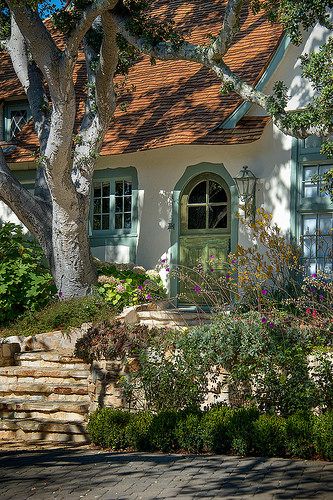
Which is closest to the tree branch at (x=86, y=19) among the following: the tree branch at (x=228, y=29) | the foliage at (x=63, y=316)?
the tree branch at (x=228, y=29)

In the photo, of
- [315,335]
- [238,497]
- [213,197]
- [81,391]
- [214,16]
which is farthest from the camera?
[214,16]

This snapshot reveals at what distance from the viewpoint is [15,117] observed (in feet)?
66.1

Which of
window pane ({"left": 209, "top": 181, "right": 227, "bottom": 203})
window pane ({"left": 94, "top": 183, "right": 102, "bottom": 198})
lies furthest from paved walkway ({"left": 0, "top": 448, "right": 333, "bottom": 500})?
window pane ({"left": 94, "top": 183, "right": 102, "bottom": 198})

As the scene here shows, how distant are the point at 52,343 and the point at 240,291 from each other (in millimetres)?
3351

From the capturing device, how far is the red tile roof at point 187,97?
16.0m

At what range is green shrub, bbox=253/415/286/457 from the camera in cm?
966

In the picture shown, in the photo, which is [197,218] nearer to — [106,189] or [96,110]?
[106,189]

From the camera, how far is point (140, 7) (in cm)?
1362

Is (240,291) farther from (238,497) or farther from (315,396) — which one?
(238,497)

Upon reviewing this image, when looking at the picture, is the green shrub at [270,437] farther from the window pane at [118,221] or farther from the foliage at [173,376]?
the window pane at [118,221]

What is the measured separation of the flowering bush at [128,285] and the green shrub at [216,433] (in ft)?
16.7

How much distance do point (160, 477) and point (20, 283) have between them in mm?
7206

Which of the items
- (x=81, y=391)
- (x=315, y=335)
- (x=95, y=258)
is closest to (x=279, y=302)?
(x=315, y=335)

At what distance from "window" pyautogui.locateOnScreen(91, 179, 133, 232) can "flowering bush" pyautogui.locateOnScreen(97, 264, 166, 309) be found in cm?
131
